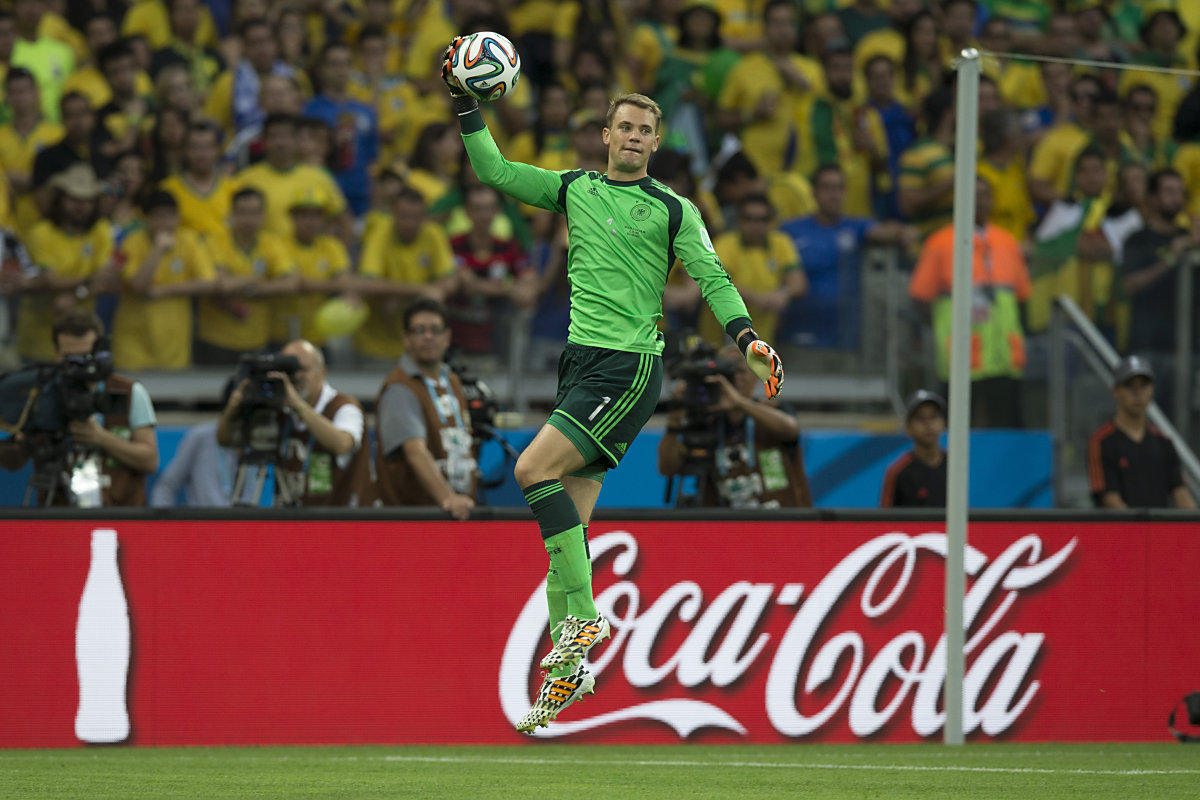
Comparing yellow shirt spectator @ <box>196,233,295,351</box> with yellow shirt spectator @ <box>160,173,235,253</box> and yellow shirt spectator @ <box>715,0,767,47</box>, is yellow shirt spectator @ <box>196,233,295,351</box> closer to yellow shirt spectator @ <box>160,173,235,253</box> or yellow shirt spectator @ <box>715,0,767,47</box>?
yellow shirt spectator @ <box>160,173,235,253</box>

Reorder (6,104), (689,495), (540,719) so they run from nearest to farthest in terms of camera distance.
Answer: (540,719) < (689,495) < (6,104)

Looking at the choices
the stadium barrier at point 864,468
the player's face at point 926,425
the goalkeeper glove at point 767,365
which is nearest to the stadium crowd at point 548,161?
the stadium barrier at point 864,468

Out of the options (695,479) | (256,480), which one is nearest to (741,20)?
(695,479)

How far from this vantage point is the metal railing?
1106cm

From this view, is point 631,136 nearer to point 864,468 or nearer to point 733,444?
point 733,444

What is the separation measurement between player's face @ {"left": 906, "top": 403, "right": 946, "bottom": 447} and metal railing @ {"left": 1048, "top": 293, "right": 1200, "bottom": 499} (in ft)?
4.59

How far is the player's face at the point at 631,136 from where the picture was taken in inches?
260

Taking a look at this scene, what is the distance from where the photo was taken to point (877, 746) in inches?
359

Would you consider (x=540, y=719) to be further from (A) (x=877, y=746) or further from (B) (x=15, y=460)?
(B) (x=15, y=460)

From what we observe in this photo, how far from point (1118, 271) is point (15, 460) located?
7.41 meters

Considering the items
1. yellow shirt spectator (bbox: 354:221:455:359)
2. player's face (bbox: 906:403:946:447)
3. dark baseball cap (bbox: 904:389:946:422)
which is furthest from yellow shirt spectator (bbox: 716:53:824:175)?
player's face (bbox: 906:403:946:447)

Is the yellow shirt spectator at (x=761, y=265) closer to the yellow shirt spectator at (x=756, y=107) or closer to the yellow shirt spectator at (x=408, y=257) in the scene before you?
the yellow shirt spectator at (x=408, y=257)

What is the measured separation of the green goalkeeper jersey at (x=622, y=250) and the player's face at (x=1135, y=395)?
480cm

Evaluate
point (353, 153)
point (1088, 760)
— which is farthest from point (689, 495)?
point (353, 153)
